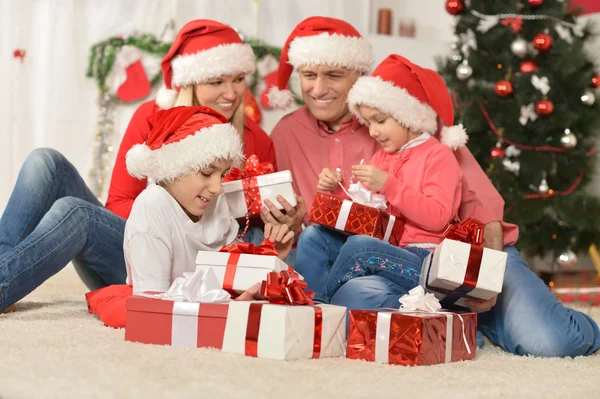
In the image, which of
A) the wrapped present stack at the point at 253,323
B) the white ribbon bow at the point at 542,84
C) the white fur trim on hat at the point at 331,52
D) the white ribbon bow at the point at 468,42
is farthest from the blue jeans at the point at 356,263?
the white ribbon bow at the point at 468,42

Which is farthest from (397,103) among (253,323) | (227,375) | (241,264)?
(227,375)

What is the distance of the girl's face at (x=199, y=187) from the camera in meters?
2.21

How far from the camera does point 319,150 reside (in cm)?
288

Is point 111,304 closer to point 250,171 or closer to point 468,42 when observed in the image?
point 250,171

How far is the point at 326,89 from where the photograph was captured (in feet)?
9.21

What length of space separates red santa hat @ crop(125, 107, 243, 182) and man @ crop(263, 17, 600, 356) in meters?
0.36

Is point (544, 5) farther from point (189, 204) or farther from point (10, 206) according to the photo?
point (10, 206)

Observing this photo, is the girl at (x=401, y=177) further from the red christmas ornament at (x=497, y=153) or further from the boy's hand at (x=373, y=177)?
the red christmas ornament at (x=497, y=153)

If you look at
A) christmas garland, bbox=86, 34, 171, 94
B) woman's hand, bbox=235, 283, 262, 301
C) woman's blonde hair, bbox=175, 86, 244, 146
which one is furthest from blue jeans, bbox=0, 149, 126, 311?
christmas garland, bbox=86, 34, 171, 94

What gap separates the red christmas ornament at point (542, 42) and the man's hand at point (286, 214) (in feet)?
6.54

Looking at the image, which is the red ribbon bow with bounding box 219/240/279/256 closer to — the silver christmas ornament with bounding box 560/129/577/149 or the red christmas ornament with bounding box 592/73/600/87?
the silver christmas ornament with bounding box 560/129/577/149

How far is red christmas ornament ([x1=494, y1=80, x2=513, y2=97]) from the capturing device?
397 centimetres

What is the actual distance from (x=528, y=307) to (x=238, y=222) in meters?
Result: 0.98

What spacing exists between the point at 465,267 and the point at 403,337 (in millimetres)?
316
